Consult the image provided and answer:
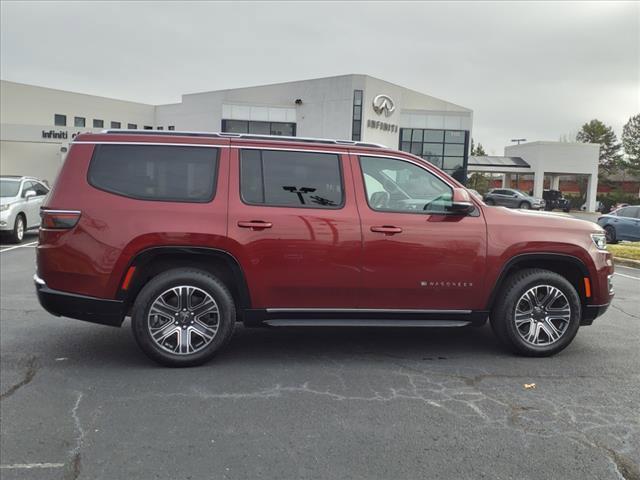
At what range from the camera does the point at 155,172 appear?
4.57 m

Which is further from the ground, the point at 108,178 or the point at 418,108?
the point at 418,108

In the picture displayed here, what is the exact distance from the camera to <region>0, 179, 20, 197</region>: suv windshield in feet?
44.7

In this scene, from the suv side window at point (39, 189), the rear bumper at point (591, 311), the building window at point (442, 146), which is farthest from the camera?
the building window at point (442, 146)

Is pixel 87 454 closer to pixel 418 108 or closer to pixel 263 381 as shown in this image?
pixel 263 381

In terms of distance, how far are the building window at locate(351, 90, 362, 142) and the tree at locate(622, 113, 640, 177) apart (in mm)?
47566

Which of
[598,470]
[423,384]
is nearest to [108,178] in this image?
[423,384]

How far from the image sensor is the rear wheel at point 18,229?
1331 cm

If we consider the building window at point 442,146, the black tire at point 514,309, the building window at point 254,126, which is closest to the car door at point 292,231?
the black tire at point 514,309

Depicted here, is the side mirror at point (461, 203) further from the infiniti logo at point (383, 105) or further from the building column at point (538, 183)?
the building column at point (538, 183)

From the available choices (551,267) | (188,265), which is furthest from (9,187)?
(551,267)

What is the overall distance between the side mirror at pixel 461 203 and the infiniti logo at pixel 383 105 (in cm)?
3276

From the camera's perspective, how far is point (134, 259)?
4430mm

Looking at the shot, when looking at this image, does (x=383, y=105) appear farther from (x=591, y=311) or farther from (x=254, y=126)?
(x=591, y=311)

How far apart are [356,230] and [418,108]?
3951 cm
